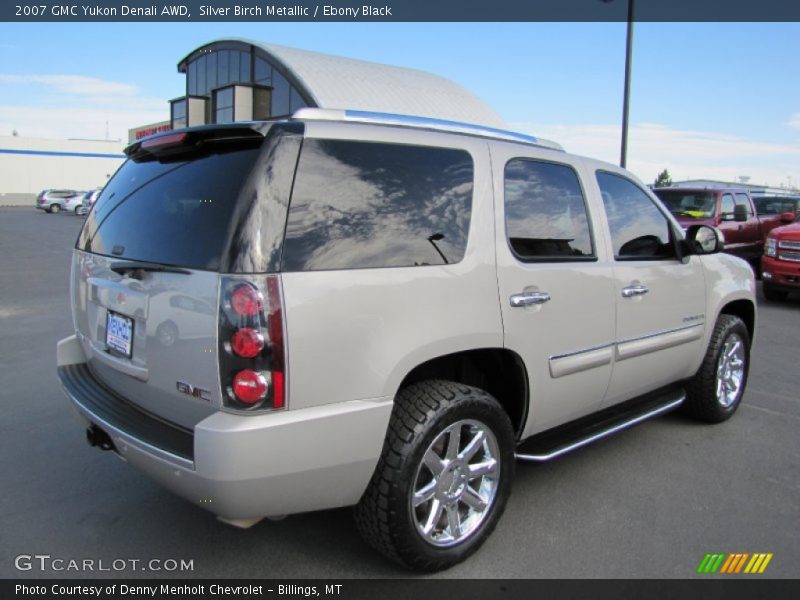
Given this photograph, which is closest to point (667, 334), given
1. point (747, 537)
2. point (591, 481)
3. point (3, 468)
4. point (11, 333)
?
point (591, 481)

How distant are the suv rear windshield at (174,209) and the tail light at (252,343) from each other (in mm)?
177

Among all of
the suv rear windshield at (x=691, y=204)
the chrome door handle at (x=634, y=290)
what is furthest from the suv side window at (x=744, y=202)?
the chrome door handle at (x=634, y=290)

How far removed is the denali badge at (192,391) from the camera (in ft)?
7.67

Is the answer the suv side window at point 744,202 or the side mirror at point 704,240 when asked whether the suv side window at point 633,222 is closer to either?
the side mirror at point 704,240

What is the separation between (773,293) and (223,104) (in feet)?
122

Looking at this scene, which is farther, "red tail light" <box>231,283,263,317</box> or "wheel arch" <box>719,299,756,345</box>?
"wheel arch" <box>719,299,756,345</box>

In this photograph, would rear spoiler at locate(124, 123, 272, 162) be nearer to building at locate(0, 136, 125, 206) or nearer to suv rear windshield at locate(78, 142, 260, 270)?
suv rear windshield at locate(78, 142, 260, 270)

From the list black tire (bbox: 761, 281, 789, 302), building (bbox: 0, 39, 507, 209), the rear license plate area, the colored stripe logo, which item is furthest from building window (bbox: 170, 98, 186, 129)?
the colored stripe logo

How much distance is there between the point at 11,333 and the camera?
23.6 ft

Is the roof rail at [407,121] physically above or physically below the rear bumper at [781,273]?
above

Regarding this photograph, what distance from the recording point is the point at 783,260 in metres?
10.4

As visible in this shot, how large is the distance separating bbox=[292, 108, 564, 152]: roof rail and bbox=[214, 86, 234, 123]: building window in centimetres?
3821

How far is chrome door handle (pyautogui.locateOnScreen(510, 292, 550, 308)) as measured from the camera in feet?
9.77

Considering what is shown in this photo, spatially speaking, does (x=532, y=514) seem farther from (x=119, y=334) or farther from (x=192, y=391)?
(x=119, y=334)
